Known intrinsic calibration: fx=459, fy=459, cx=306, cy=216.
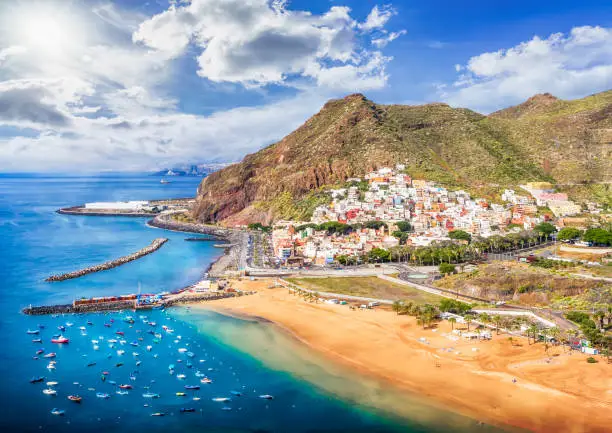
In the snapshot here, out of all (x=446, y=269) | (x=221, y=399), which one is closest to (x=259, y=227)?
(x=446, y=269)

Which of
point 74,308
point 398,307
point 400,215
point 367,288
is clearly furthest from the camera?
point 400,215

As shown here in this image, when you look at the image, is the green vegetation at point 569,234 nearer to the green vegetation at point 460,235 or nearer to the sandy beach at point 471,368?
the green vegetation at point 460,235

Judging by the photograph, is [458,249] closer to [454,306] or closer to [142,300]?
[454,306]

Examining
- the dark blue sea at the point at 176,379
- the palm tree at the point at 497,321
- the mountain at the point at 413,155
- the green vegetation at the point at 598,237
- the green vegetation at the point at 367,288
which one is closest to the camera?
the dark blue sea at the point at 176,379

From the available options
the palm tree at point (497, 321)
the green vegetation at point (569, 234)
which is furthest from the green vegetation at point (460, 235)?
the palm tree at point (497, 321)

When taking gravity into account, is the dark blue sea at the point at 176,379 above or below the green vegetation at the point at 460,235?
below

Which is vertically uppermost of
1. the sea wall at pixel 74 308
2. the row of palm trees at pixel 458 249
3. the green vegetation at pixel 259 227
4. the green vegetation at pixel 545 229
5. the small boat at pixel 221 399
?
the green vegetation at pixel 545 229
